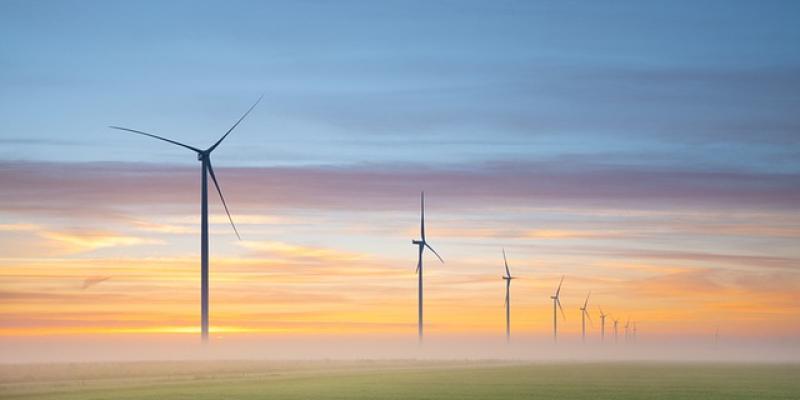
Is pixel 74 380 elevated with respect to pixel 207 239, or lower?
lower

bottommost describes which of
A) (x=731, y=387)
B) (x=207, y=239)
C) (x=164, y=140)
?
(x=731, y=387)

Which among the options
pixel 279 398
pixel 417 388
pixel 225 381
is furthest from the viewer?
pixel 225 381

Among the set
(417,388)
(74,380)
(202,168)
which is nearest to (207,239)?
(202,168)

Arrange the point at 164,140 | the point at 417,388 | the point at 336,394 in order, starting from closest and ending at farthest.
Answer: the point at 336,394 < the point at 417,388 < the point at 164,140

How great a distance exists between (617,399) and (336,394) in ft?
56.2

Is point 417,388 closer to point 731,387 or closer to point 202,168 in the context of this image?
point 731,387

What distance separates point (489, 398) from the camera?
251 ft

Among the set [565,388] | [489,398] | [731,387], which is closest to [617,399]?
[489,398]

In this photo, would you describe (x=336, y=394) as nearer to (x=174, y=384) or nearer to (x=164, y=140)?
(x=174, y=384)

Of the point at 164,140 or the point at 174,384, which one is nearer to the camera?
the point at 174,384

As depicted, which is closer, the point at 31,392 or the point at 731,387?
the point at 31,392

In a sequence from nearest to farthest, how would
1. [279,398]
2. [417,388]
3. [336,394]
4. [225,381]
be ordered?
[279,398] < [336,394] < [417,388] < [225,381]

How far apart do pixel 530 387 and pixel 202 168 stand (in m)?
41.0

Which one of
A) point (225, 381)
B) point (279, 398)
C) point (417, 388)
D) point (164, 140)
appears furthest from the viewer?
point (164, 140)
